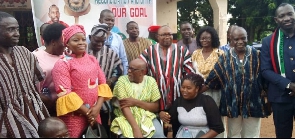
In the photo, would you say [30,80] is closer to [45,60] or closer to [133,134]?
[45,60]

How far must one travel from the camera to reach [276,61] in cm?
372

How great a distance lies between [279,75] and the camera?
12.0 ft

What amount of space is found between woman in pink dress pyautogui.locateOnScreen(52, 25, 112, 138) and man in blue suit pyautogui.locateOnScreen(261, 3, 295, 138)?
6.09 feet

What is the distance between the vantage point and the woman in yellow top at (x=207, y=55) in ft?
13.5

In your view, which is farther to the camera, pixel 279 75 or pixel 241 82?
pixel 241 82

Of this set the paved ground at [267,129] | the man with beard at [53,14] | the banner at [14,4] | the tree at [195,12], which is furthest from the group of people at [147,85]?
the tree at [195,12]

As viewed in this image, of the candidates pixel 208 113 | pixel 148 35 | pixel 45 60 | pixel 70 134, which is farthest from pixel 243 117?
pixel 148 35

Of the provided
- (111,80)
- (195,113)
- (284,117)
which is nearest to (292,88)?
(284,117)

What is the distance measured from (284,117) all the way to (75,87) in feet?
7.37

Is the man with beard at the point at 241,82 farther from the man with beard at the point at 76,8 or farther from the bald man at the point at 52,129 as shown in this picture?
the man with beard at the point at 76,8

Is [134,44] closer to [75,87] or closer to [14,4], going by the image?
[75,87]

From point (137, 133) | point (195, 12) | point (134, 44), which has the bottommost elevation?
point (137, 133)

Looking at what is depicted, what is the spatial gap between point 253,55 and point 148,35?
3.47 metres

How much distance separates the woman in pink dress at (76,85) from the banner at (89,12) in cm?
352
